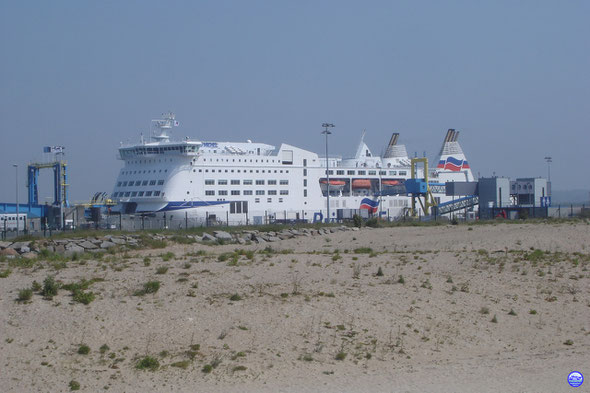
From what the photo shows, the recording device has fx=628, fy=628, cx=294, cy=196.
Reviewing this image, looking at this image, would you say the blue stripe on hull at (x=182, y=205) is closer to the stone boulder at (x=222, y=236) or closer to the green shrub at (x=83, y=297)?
the stone boulder at (x=222, y=236)

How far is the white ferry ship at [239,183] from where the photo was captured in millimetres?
55156

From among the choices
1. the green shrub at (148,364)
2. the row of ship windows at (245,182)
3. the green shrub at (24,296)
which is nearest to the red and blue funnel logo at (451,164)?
the row of ship windows at (245,182)

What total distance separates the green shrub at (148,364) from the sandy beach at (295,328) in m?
0.10

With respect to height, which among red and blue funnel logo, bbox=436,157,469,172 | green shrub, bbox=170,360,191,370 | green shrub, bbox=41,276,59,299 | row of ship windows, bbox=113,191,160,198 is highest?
red and blue funnel logo, bbox=436,157,469,172

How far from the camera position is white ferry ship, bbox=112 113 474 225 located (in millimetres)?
55156

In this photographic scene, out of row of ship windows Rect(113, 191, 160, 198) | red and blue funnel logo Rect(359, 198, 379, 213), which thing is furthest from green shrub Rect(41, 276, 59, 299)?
red and blue funnel logo Rect(359, 198, 379, 213)

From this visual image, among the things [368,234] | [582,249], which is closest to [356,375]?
[582,249]

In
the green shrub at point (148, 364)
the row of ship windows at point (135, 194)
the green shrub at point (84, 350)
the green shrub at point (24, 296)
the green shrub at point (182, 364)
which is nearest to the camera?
the green shrub at point (148, 364)

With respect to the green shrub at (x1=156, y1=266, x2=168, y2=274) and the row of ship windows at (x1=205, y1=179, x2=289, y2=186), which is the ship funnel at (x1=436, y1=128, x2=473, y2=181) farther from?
the green shrub at (x1=156, y1=266, x2=168, y2=274)

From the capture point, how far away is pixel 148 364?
1049 cm

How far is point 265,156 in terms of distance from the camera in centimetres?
6044

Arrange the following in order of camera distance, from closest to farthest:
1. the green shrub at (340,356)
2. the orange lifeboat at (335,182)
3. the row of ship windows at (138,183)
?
the green shrub at (340,356)
the row of ship windows at (138,183)
the orange lifeboat at (335,182)

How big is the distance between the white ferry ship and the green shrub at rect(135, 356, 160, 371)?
38889mm

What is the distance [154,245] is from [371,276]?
44.5 ft
